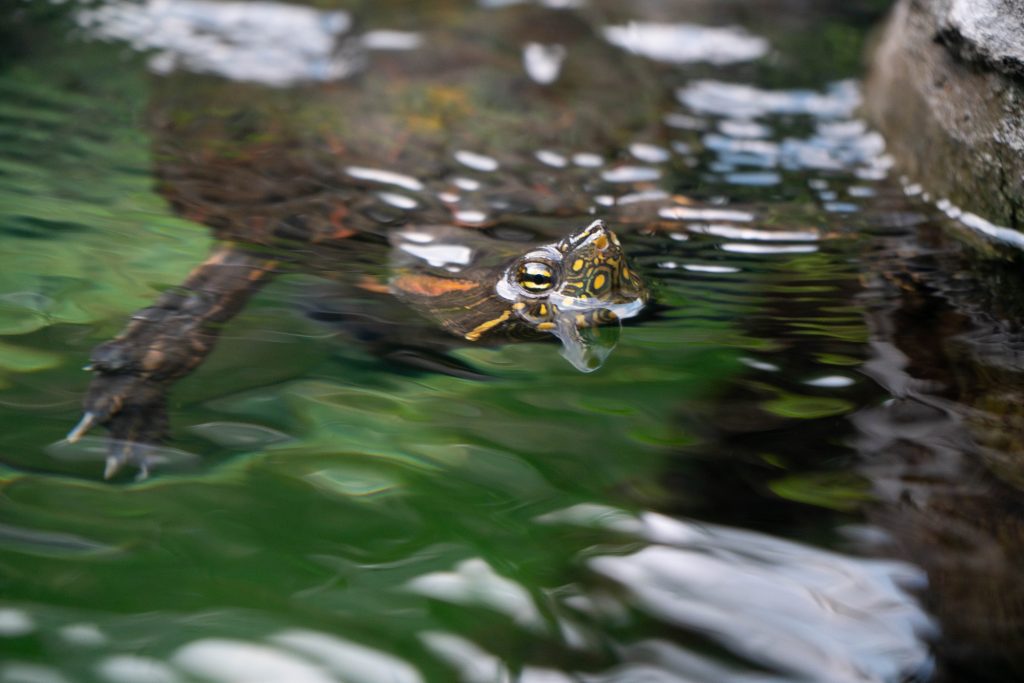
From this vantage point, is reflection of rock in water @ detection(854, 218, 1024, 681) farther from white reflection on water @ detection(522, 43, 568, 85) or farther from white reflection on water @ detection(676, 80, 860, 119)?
white reflection on water @ detection(522, 43, 568, 85)

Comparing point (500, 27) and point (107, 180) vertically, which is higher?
point (500, 27)

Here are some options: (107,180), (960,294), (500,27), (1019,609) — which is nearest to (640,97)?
(500,27)

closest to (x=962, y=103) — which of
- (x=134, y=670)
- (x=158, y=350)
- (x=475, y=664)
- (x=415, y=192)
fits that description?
(x=415, y=192)

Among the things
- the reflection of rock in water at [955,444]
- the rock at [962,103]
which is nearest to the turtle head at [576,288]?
the reflection of rock in water at [955,444]

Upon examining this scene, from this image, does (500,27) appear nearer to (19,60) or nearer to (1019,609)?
(19,60)

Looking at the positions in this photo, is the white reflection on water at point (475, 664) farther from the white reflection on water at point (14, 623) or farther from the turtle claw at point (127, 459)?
the turtle claw at point (127, 459)
